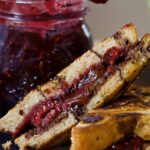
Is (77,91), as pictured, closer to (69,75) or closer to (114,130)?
(69,75)

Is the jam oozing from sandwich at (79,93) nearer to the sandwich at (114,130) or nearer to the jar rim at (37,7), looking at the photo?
the sandwich at (114,130)

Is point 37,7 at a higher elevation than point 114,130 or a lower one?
higher

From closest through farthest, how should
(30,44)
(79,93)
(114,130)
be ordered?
(114,130) < (79,93) < (30,44)

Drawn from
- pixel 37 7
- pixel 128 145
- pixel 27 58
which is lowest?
pixel 128 145

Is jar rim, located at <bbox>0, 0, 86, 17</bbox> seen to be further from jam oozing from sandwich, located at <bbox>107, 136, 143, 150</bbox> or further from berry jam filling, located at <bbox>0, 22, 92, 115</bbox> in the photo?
jam oozing from sandwich, located at <bbox>107, 136, 143, 150</bbox>

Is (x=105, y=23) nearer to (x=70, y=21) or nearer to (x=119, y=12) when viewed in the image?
(x=119, y=12)

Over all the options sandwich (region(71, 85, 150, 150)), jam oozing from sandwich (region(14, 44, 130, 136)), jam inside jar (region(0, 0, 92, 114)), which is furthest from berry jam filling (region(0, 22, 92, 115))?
sandwich (region(71, 85, 150, 150))

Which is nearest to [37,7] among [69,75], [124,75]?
[69,75]

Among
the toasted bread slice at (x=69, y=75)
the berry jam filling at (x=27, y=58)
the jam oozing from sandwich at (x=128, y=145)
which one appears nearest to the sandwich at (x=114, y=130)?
the jam oozing from sandwich at (x=128, y=145)
